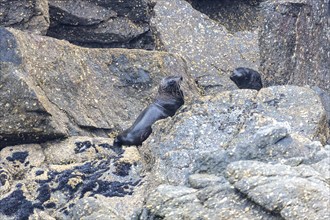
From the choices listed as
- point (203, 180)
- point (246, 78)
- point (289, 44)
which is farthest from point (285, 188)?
point (246, 78)

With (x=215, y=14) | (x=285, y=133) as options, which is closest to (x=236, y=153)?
(x=285, y=133)

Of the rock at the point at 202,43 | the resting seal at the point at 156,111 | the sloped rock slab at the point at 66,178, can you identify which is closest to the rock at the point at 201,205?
the sloped rock slab at the point at 66,178

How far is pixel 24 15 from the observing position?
A: 56.6 ft

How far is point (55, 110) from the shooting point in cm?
1512

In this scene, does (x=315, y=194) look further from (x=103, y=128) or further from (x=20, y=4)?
(x=20, y=4)

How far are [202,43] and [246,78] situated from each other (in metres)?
1.19

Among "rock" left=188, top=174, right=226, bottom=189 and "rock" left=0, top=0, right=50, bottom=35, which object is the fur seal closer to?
"rock" left=0, top=0, right=50, bottom=35

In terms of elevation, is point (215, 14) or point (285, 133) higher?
point (285, 133)

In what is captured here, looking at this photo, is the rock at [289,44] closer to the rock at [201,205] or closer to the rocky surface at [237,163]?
the rocky surface at [237,163]

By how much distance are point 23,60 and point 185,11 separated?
5505mm

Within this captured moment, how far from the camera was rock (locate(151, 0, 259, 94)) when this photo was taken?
19203 millimetres

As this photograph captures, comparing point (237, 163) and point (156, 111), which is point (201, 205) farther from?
point (156, 111)

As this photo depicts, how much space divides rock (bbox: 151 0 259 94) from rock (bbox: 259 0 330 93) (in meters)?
1.43

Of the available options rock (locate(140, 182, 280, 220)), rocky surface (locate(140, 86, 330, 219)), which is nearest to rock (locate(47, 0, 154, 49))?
rocky surface (locate(140, 86, 330, 219))
